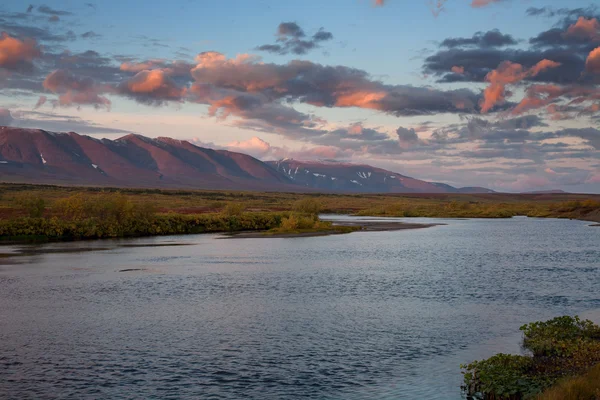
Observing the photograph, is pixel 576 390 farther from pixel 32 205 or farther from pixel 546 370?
pixel 32 205

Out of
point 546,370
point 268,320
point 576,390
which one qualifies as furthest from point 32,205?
point 576,390

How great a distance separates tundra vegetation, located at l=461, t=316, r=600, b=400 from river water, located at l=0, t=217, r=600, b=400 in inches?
Answer: 33.8

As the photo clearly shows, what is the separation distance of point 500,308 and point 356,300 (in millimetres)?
6536

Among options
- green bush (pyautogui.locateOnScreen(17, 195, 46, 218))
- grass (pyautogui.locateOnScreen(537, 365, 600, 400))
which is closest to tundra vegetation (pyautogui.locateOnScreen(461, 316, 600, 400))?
grass (pyautogui.locateOnScreen(537, 365, 600, 400))

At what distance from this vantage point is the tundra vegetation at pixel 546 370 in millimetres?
12246

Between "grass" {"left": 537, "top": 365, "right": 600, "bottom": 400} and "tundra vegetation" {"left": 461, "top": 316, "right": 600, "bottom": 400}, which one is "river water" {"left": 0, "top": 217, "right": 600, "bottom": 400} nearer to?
"tundra vegetation" {"left": 461, "top": 316, "right": 600, "bottom": 400}

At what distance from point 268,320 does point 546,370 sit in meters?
11.4

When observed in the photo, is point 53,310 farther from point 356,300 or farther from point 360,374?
point 360,374

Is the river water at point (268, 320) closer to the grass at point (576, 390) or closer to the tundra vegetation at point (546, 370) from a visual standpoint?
the tundra vegetation at point (546, 370)

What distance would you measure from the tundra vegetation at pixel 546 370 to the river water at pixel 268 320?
858 mm

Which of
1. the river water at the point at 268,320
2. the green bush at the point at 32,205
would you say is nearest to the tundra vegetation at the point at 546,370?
the river water at the point at 268,320

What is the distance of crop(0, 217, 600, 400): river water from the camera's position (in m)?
15.8

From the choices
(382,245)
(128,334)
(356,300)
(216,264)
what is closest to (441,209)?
(382,245)

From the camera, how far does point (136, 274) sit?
37.9 m
